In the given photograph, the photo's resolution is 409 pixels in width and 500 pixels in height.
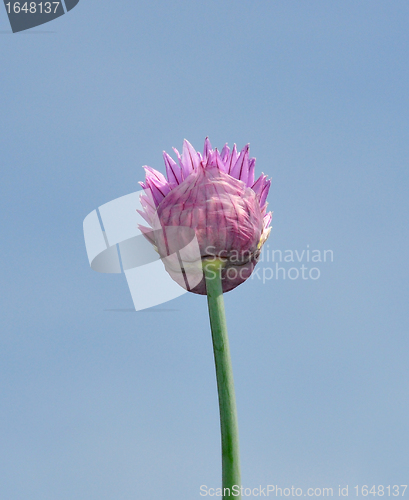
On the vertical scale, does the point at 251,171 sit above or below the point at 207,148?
below

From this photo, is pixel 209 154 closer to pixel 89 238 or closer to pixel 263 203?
pixel 263 203

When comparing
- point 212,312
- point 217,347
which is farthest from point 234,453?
point 212,312

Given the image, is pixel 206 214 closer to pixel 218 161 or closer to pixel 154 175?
pixel 218 161

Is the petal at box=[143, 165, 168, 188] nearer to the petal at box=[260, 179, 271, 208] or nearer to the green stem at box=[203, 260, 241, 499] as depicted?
the petal at box=[260, 179, 271, 208]

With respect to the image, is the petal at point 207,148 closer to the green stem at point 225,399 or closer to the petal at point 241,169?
the petal at point 241,169

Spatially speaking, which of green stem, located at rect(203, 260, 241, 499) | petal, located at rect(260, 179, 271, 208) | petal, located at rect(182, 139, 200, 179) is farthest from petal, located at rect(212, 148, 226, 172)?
green stem, located at rect(203, 260, 241, 499)

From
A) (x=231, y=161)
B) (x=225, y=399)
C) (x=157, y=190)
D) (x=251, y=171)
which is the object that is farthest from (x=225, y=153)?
(x=225, y=399)
